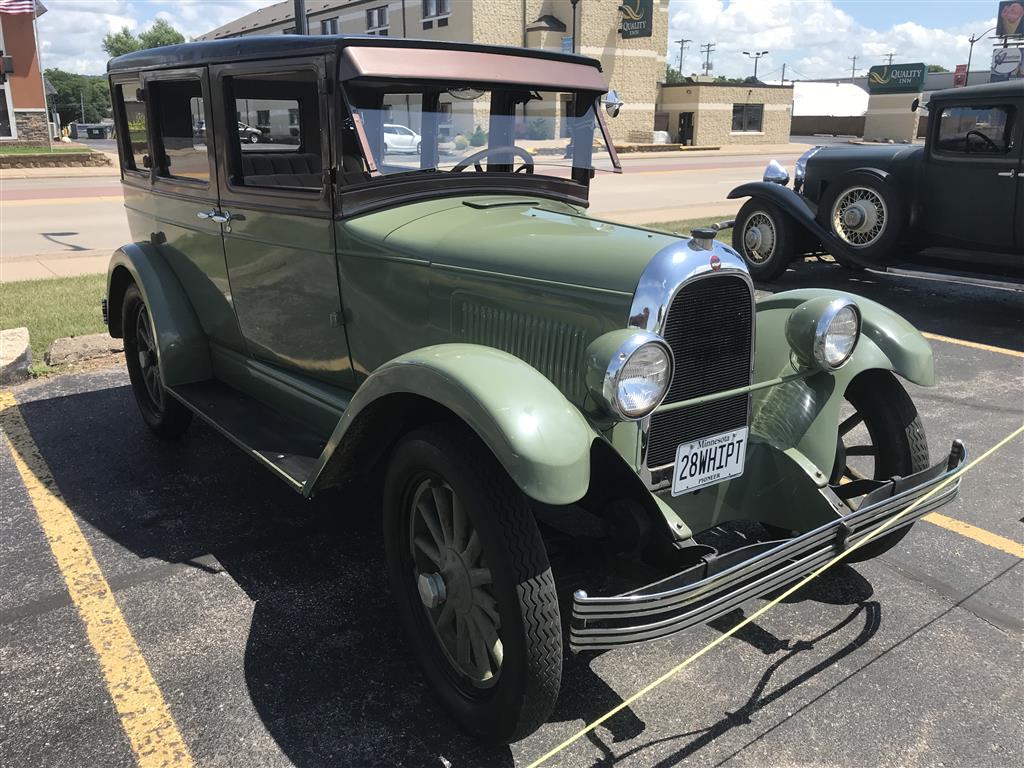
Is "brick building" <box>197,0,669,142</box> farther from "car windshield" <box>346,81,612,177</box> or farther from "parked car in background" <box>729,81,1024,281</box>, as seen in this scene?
"car windshield" <box>346,81,612,177</box>

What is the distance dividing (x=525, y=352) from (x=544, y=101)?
147 centimetres

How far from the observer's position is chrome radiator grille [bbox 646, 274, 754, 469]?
250 cm

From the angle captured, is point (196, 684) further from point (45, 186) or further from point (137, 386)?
point (45, 186)

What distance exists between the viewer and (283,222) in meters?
3.37

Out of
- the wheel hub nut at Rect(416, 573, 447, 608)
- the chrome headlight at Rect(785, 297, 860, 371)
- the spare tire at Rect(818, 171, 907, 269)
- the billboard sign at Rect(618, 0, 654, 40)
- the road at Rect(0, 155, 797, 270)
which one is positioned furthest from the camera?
the billboard sign at Rect(618, 0, 654, 40)

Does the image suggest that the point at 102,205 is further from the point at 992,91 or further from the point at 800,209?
the point at 992,91

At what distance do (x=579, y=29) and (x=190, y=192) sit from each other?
39575 mm

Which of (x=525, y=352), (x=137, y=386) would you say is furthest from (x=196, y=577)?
(x=137, y=386)

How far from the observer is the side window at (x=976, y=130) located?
7.16 m

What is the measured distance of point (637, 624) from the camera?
2.06 metres

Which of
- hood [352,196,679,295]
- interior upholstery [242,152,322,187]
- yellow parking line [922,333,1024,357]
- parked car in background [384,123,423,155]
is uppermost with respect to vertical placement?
parked car in background [384,123,423,155]

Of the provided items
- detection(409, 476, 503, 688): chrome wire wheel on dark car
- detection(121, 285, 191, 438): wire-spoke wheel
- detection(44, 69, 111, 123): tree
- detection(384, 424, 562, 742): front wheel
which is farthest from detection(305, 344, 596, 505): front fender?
detection(44, 69, 111, 123): tree

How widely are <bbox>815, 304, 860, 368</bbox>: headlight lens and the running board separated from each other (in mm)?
1867

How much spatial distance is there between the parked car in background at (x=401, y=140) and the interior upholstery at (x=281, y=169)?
0.97 ft
